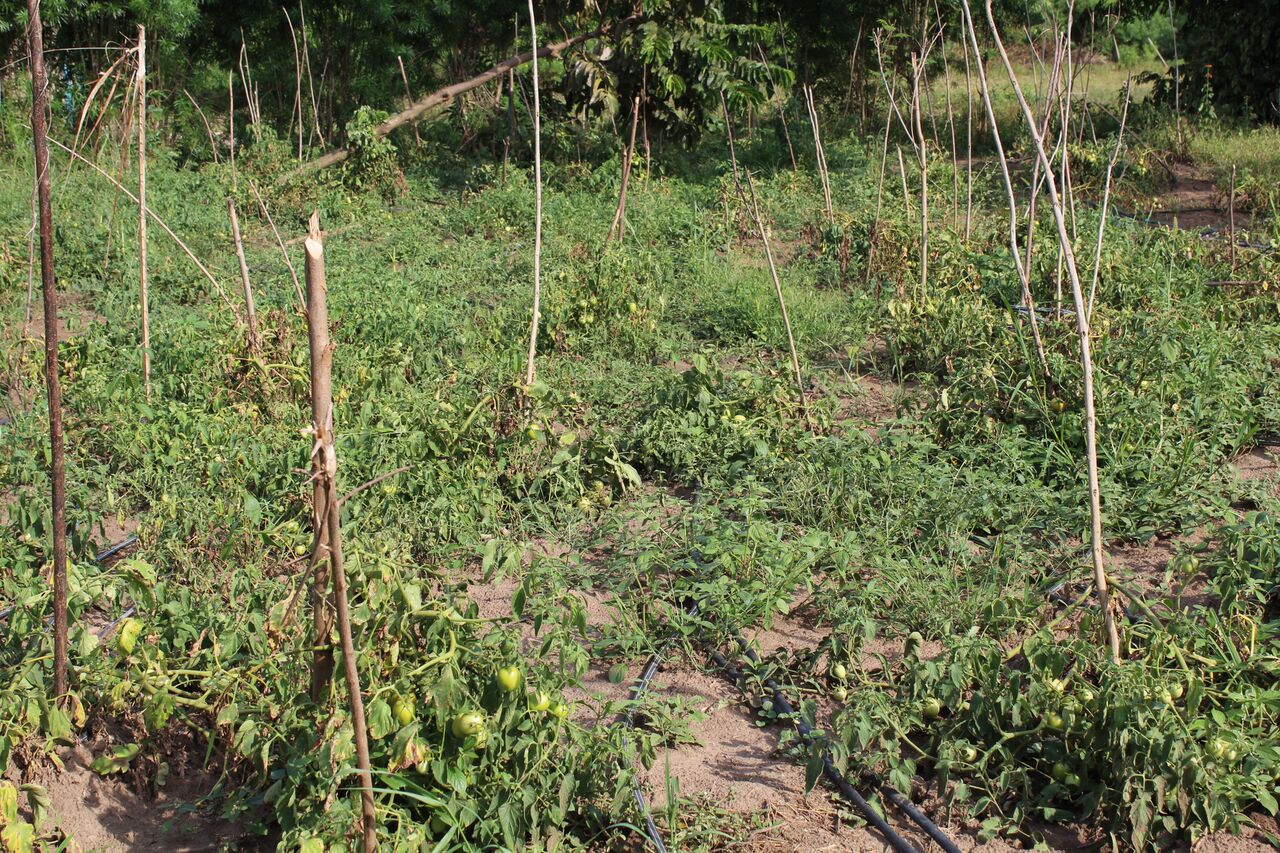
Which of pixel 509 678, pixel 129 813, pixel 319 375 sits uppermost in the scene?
pixel 319 375

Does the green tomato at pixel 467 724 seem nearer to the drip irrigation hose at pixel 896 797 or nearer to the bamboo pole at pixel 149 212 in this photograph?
the drip irrigation hose at pixel 896 797

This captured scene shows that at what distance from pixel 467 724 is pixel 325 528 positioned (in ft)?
1.81

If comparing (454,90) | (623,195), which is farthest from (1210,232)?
(454,90)

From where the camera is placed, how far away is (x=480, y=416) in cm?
434

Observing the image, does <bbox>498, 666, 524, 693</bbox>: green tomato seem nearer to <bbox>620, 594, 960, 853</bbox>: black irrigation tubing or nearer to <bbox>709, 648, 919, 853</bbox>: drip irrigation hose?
<bbox>620, 594, 960, 853</bbox>: black irrigation tubing

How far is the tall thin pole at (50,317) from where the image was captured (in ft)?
8.48

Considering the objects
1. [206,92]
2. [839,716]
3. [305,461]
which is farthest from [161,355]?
[206,92]

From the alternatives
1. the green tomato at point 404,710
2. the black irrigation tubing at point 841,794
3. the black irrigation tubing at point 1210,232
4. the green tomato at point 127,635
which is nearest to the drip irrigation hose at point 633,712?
the black irrigation tubing at point 841,794

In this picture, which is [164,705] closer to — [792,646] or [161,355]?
[792,646]

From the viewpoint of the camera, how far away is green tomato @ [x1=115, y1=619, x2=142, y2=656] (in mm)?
2613

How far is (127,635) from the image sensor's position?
2.62 meters

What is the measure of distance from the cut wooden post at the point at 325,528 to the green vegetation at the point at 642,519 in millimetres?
63

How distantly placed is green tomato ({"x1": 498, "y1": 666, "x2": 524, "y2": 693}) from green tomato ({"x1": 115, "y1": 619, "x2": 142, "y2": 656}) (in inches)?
33.1

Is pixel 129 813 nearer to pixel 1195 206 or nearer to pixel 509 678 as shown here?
pixel 509 678
